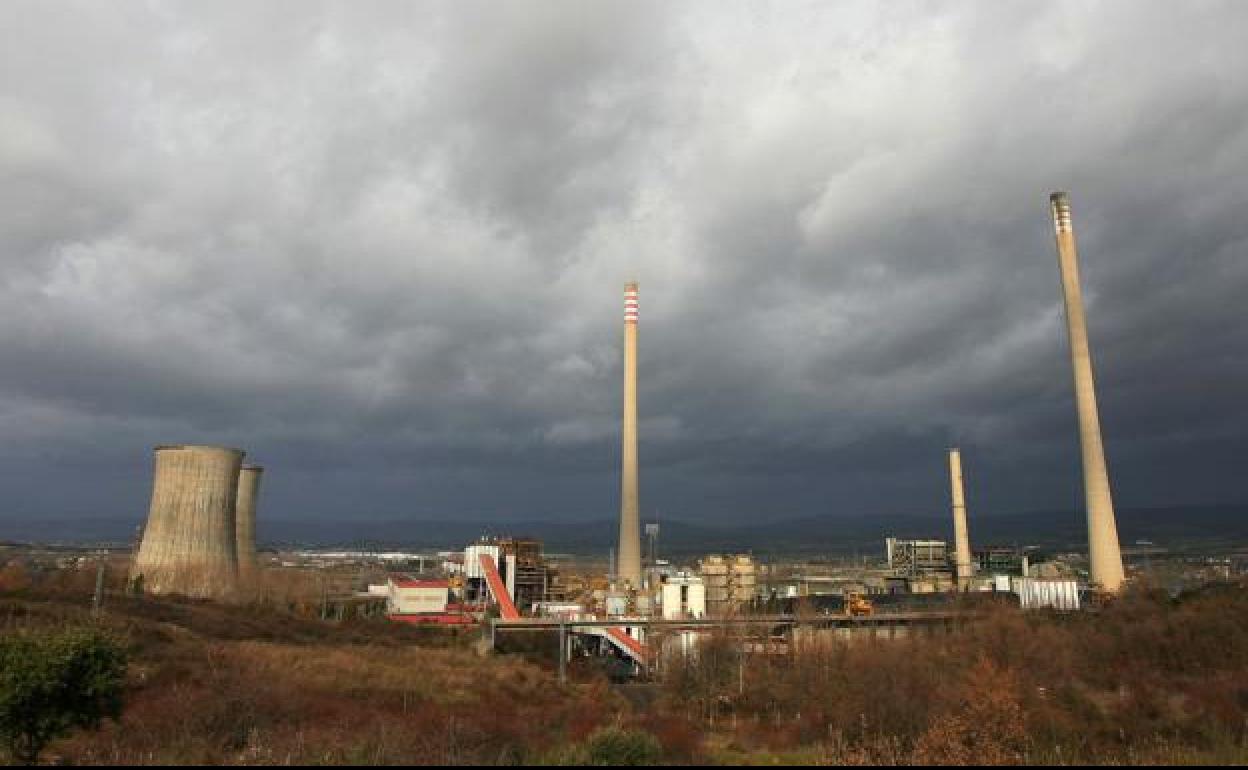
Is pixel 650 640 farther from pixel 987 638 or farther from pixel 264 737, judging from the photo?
A: pixel 264 737

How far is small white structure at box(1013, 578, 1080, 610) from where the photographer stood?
45875 millimetres

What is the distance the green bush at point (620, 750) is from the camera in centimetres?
874

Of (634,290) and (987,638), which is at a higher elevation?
(634,290)

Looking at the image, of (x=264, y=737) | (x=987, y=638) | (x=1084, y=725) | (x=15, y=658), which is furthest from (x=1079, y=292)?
(x=15, y=658)

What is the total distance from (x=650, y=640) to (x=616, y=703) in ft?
42.6

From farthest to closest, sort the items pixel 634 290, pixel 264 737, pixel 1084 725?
pixel 634 290 < pixel 1084 725 < pixel 264 737

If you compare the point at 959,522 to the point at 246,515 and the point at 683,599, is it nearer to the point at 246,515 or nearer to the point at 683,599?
the point at 683,599

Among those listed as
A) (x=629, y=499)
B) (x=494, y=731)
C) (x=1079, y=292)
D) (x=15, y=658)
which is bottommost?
(x=494, y=731)

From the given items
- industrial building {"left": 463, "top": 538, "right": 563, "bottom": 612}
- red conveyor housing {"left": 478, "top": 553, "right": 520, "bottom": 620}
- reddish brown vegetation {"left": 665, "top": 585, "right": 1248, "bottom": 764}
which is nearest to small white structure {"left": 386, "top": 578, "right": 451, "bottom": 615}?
industrial building {"left": 463, "top": 538, "right": 563, "bottom": 612}

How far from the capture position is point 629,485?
55.3 metres

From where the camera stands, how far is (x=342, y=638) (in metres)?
37.5

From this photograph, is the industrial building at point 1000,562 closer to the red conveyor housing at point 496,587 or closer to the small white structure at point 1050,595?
the small white structure at point 1050,595

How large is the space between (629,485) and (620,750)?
46496mm

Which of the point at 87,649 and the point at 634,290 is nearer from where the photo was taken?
the point at 87,649
